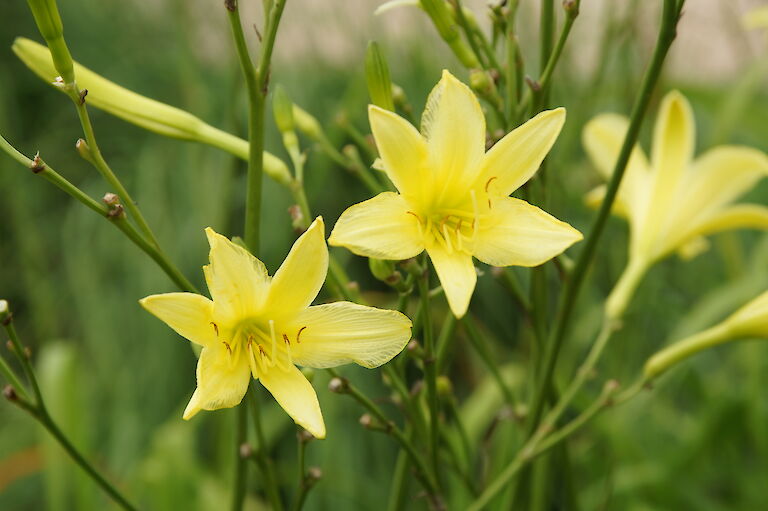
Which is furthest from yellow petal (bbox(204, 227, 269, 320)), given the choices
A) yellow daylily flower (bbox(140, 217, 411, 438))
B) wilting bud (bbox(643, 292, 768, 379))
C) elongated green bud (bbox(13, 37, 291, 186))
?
wilting bud (bbox(643, 292, 768, 379))

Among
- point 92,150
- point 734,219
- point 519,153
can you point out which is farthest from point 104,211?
point 734,219

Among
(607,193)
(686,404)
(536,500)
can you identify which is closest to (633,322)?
(686,404)

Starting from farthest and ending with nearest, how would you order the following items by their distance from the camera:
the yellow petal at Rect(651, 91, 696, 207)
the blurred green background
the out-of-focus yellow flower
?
the blurred green background < the out-of-focus yellow flower < the yellow petal at Rect(651, 91, 696, 207)

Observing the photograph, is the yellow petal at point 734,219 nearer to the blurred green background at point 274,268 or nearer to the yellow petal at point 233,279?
the blurred green background at point 274,268

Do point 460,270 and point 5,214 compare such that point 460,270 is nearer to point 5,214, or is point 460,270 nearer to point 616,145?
point 616,145

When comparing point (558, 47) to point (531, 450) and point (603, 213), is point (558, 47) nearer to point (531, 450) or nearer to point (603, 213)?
point (603, 213)

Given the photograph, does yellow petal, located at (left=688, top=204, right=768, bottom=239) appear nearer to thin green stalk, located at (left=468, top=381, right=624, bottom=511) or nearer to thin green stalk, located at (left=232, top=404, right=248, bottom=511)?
thin green stalk, located at (left=468, top=381, right=624, bottom=511)

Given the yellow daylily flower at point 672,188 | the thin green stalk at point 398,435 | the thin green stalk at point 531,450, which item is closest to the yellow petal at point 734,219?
the yellow daylily flower at point 672,188
